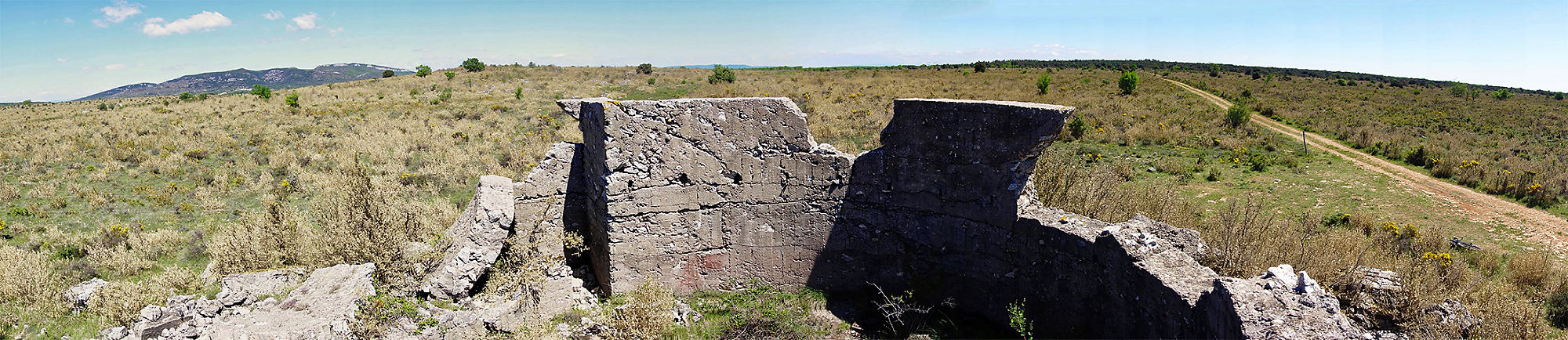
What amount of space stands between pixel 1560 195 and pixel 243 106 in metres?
40.5

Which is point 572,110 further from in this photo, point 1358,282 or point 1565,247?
point 1565,247

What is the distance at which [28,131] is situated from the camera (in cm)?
1969

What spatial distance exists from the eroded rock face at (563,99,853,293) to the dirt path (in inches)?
441

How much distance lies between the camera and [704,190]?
23.9 feet

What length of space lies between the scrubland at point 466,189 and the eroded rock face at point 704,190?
0.56 meters

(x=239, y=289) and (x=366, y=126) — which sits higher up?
(x=366, y=126)

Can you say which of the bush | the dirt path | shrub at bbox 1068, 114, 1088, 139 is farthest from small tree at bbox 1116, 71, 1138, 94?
shrub at bbox 1068, 114, 1088, 139

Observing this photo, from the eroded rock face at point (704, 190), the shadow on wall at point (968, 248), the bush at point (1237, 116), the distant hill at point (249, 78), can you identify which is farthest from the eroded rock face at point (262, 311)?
the distant hill at point (249, 78)

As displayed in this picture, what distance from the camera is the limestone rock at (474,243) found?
6559mm

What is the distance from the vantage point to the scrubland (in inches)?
278

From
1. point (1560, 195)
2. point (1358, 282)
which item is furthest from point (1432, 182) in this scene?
point (1358, 282)

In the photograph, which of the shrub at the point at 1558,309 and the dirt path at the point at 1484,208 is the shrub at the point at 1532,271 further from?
the dirt path at the point at 1484,208

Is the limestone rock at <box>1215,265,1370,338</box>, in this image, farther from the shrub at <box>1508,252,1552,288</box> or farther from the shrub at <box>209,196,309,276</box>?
the shrub at <box>209,196,309,276</box>

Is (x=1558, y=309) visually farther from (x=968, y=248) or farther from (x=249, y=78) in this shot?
(x=249, y=78)
